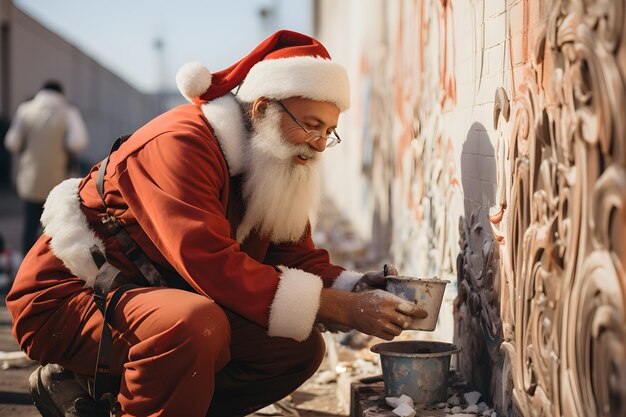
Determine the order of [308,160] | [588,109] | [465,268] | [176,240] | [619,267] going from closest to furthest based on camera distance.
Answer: [619,267] < [588,109] < [176,240] < [308,160] < [465,268]

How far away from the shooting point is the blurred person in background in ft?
28.7

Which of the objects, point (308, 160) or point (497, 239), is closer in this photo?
point (497, 239)

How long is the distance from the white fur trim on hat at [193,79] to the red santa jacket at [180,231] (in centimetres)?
8

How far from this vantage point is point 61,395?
349 centimetres

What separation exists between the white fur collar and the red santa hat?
11 cm

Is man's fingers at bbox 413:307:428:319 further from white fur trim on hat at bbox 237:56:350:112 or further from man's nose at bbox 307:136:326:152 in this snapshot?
white fur trim on hat at bbox 237:56:350:112

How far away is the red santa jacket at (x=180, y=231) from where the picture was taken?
3.13 metres

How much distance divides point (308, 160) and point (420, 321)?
34.2 inches

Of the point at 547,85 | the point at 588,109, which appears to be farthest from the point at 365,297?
the point at 588,109

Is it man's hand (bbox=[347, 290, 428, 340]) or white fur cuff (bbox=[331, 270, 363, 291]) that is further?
white fur cuff (bbox=[331, 270, 363, 291])

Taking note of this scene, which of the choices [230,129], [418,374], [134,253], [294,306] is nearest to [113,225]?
[134,253]

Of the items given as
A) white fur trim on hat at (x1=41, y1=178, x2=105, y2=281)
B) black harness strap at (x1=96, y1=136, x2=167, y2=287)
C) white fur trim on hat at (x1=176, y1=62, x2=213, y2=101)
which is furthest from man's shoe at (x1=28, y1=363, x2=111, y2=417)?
white fur trim on hat at (x1=176, y1=62, x2=213, y2=101)

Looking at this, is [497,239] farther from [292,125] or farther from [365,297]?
[292,125]

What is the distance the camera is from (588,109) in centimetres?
215
